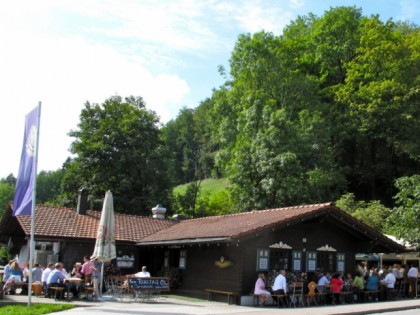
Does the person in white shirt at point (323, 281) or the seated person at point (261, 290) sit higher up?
the person in white shirt at point (323, 281)

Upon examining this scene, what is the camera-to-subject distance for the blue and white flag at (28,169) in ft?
45.8

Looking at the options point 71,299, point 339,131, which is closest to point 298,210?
point 71,299

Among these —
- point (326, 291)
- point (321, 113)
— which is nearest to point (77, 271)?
point (326, 291)

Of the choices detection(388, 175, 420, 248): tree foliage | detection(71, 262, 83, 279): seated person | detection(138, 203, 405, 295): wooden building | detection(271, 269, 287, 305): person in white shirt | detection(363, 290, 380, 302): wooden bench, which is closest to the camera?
detection(271, 269, 287, 305): person in white shirt

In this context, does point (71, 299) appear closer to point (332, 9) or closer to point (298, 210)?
point (298, 210)

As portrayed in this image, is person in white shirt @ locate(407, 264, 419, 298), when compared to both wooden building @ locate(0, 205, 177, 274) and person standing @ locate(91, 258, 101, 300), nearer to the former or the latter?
wooden building @ locate(0, 205, 177, 274)

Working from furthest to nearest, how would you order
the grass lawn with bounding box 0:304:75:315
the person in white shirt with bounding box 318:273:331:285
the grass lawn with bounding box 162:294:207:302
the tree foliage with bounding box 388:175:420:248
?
the tree foliage with bounding box 388:175:420:248, the grass lawn with bounding box 162:294:207:302, the person in white shirt with bounding box 318:273:331:285, the grass lawn with bounding box 0:304:75:315

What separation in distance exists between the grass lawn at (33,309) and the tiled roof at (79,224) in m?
6.69

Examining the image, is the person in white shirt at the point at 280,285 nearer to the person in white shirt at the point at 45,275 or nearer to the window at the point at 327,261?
the window at the point at 327,261

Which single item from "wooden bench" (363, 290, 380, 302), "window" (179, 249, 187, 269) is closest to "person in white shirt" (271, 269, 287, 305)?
"wooden bench" (363, 290, 380, 302)

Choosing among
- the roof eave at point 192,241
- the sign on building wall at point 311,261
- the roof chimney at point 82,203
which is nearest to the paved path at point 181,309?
the roof eave at point 192,241

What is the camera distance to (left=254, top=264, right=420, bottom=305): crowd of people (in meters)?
16.7

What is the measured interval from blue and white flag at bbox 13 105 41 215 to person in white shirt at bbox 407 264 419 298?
15.4 m

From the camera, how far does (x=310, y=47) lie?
45.2m
